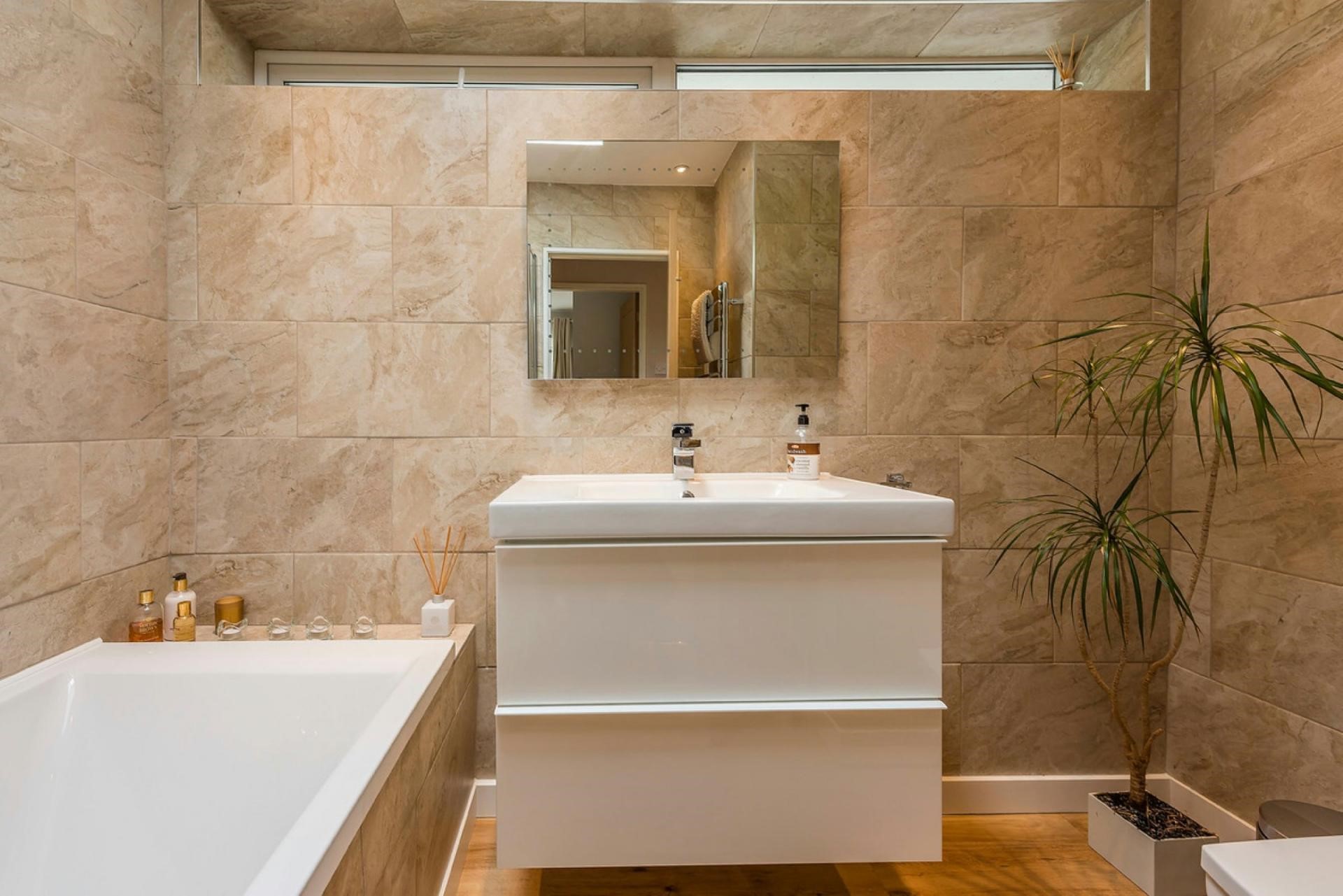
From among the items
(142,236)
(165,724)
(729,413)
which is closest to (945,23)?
(729,413)

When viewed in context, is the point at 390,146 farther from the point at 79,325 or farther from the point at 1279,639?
the point at 1279,639

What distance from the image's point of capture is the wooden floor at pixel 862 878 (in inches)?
60.1

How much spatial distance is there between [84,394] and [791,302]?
1623 mm

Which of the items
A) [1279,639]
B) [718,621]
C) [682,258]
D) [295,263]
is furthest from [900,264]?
[295,263]

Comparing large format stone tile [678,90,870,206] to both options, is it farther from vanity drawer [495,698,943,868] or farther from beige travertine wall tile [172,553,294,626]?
beige travertine wall tile [172,553,294,626]

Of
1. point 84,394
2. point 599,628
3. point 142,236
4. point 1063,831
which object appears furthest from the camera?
point 1063,831

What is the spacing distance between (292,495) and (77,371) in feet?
1.68

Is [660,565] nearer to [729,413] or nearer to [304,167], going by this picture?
[729,413]

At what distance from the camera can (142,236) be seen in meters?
1.64

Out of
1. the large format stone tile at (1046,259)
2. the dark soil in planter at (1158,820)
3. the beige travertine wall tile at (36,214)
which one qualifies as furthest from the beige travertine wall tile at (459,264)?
the dark soil in planter at (1158,820)

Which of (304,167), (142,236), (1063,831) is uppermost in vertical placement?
(304,167)

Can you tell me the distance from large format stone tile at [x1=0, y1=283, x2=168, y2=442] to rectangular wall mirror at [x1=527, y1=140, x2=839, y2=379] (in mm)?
917

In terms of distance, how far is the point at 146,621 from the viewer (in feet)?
5.18

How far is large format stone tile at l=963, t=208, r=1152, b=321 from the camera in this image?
1.81 m
